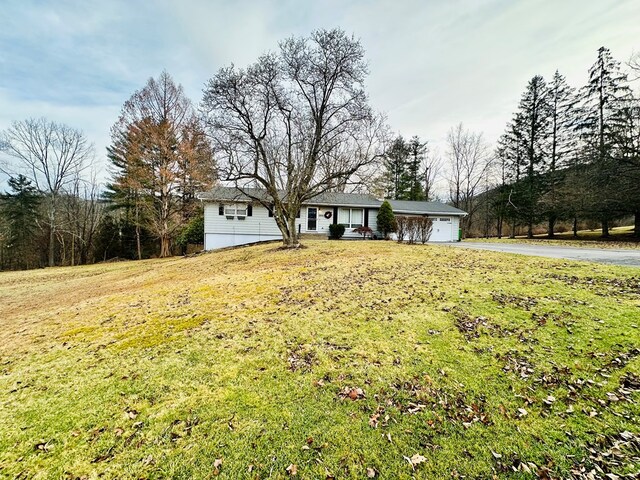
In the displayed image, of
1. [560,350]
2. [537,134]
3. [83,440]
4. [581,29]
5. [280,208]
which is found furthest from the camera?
[537,134]

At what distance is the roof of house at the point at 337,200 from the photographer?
1925cm

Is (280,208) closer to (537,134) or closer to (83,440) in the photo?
(83,440)

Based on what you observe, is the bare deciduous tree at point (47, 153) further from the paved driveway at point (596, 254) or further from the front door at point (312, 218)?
the paved driveway at point (596, 254)

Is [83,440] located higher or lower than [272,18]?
lower

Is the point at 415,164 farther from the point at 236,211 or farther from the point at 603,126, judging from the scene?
the point at 236,211

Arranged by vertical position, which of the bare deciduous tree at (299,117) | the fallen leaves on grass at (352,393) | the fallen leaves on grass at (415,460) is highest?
the bare deciduous tree at (299,117)

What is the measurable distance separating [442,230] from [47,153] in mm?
32459

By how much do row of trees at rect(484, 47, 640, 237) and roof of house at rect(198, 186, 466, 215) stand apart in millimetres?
9037

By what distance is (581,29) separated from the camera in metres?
9.21

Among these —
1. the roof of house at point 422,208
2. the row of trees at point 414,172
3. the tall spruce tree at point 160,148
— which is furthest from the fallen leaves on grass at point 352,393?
the row of trees at point 414,172

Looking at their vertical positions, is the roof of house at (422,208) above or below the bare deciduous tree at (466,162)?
below

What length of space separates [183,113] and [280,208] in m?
13.0

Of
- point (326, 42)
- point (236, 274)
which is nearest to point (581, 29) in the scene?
point (326, 42)

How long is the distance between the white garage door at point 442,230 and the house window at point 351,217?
6.46 m
